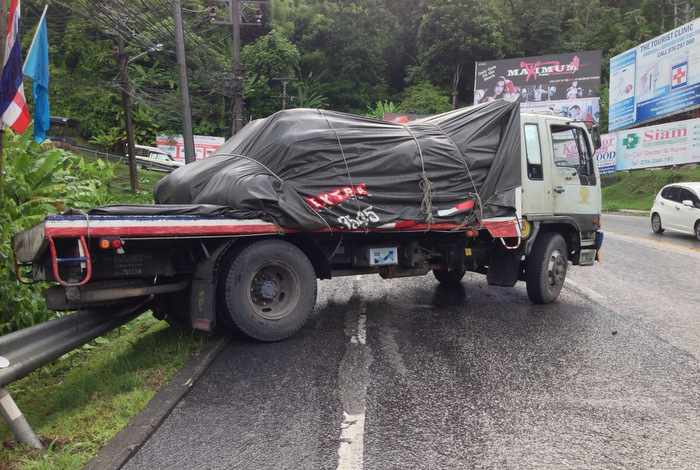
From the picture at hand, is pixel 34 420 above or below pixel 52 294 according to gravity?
below

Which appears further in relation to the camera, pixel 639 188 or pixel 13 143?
pixel 639 188

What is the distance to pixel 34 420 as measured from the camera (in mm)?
4418

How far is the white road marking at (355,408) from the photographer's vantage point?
3482 millimetres

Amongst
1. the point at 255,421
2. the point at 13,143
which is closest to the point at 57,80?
the point at 13,143

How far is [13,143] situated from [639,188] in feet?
106

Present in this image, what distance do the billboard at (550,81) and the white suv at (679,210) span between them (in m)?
19.6

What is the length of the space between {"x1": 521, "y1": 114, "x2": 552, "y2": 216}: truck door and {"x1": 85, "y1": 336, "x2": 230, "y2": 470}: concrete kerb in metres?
4.55

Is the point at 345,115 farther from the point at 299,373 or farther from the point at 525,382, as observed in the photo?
the point at 525,382

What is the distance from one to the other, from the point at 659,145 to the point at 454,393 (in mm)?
29063

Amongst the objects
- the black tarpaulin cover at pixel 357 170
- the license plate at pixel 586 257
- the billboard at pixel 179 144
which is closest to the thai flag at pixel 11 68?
the black tarpaulin cover at pixel 357 170

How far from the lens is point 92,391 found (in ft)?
15.7

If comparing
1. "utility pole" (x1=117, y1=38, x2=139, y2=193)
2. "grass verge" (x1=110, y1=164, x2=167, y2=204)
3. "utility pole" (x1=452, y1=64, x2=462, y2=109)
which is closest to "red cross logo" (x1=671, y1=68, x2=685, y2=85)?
"grass verge" (x1=110, y1=164, x2=167, y2=204)

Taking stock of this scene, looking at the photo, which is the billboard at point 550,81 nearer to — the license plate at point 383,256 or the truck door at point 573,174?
the truck door at point 573,174

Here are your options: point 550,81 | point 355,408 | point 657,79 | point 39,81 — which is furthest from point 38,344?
point 550,81
